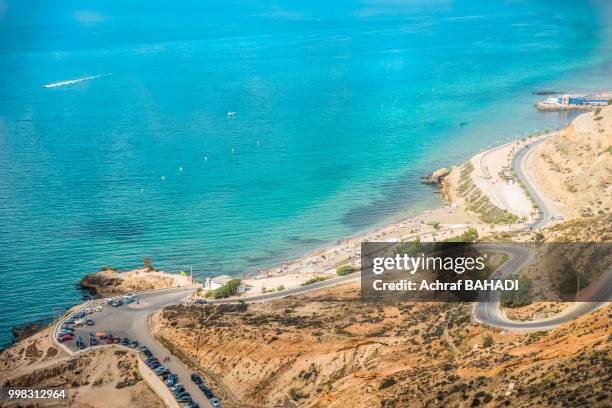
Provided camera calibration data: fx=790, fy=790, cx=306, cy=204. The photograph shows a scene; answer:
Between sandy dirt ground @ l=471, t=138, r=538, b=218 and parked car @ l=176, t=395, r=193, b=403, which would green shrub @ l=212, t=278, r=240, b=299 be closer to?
parked car @ l=176, t=395, r=193, b=403

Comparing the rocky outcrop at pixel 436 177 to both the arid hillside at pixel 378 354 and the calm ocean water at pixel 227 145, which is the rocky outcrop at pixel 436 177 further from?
the arid hillside at pixel 378 354

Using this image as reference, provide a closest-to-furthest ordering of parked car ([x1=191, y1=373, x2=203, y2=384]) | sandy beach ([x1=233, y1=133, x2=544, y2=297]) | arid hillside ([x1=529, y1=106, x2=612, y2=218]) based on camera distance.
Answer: parked car ([x1=191, y1=373, x2=203, y2=384]) < sandy beach ([x1=233, y1=133, x2=544, y2=297]) < arid hillside ([x1=529, y1=106, x2=612, y2=218])

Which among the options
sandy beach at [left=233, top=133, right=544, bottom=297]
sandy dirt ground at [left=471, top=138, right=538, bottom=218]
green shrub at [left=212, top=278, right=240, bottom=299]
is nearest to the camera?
Result: green shrub at [left=212, top=278, right=240, bottom=299]

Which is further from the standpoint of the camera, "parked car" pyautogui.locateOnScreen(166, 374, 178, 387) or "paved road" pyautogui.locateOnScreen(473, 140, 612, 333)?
"parked car" pyautogui.locateOnScreen(166, 374, 178, 387)

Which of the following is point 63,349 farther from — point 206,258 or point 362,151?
point 362,151

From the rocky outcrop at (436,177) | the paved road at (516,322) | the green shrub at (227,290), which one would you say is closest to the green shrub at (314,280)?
the green shrub at (227,290)

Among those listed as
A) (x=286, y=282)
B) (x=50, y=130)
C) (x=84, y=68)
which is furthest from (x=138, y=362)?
(x=84, y=68)

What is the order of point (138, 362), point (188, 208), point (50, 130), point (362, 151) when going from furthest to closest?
point (50, 130)
point (362, 151)
point (188, 208)
point (138, 362)

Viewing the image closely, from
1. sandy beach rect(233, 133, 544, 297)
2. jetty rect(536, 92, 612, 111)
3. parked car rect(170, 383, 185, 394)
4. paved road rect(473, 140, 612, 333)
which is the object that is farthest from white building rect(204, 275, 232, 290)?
jetty rect(536, 92, 612, 111)
